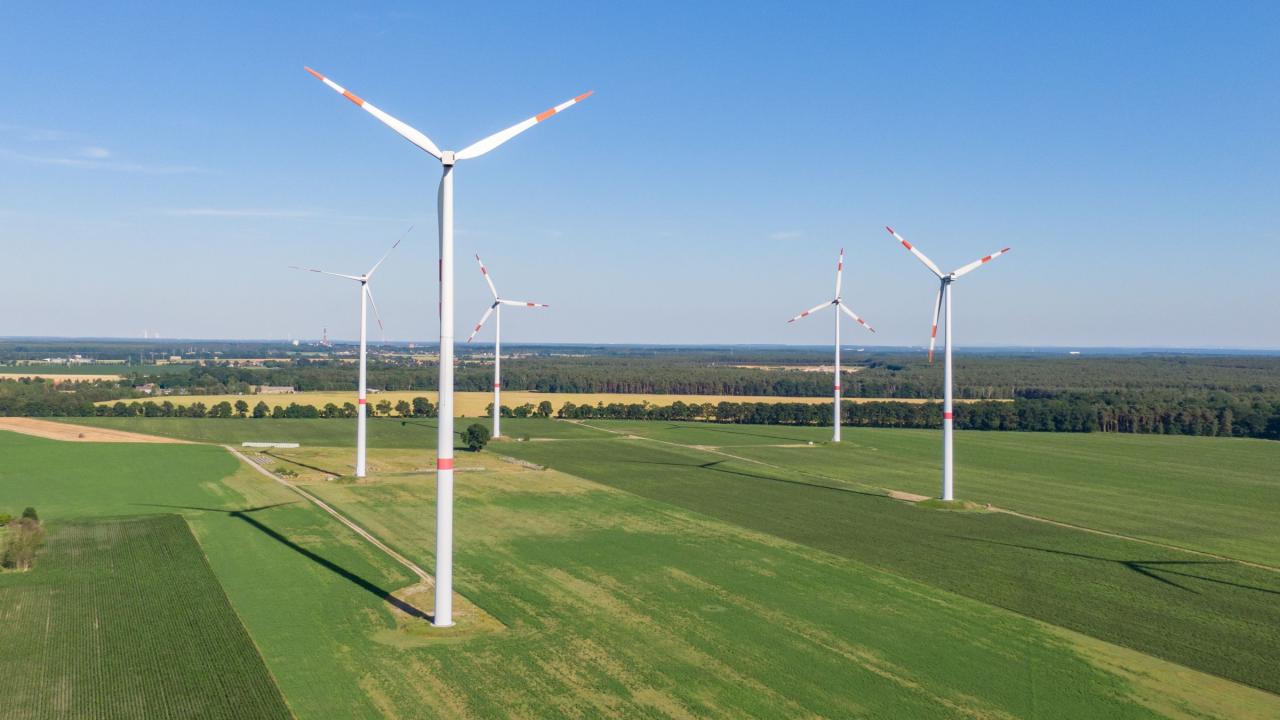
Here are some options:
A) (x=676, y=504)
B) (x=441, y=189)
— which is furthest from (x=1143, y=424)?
(x=441, y=189)

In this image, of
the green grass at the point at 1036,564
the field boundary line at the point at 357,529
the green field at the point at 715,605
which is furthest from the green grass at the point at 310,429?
the green grass at the point at 1036,564

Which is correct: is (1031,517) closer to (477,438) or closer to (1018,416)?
(477,438)

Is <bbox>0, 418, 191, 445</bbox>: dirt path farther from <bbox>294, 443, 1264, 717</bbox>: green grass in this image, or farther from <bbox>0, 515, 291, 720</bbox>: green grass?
<bbox>294, 443, 1264, 717</bbox>: green grass

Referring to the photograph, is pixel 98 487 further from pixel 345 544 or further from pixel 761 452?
pixel 761 452

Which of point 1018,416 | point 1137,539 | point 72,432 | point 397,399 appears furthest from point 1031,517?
point 397,399

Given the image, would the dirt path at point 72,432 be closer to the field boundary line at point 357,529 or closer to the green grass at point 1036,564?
the field boundary line at point 357,529

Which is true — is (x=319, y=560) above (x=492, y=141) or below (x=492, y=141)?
below
